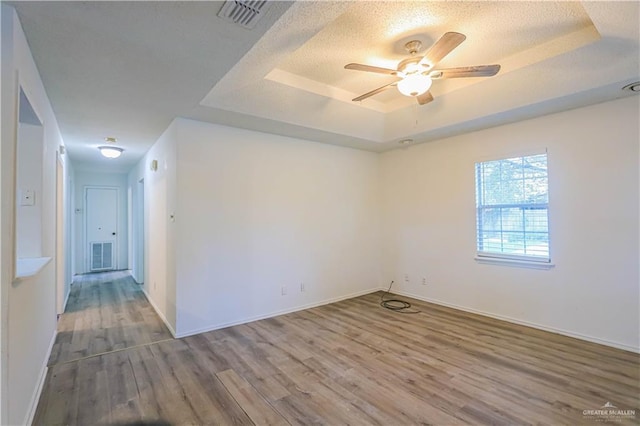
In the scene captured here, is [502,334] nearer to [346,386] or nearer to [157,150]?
[346,386]

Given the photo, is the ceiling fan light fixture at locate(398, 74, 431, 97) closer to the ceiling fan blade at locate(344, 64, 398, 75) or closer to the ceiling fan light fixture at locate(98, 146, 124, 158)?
the ceiling fan blade at locate(344, 64, 398, 75)

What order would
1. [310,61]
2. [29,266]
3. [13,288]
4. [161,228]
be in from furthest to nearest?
[161,228] < [310,61] < [29,266] < [13,288]

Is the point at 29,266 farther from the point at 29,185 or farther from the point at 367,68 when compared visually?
the point at 367,68

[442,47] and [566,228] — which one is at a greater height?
[442,47]

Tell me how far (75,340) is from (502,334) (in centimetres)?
456

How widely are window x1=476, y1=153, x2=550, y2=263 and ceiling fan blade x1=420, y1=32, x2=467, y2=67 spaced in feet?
6.57

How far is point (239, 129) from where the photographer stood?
12.4ft

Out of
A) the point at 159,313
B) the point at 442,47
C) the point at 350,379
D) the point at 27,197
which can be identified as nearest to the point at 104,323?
the point at 159,313

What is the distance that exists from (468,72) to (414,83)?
1.37ft

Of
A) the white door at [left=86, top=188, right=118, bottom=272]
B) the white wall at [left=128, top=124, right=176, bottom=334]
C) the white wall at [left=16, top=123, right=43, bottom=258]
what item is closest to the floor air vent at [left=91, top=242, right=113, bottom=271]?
the white door at [left=86, top=188, right=118, bottom=272]

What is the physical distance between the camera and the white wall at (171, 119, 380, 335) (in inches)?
136

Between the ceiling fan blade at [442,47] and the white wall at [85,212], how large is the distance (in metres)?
7.68

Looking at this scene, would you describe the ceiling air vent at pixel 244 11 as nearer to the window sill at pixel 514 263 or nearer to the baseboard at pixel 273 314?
the baseboard at pixel 273 314

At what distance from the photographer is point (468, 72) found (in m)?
2.47
